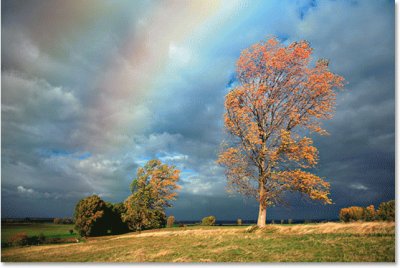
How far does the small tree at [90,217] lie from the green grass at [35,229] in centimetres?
112

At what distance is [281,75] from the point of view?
39.9 feet

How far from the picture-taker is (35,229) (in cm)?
1605

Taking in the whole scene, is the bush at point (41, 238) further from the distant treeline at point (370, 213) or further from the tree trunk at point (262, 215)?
the distant treeline at point (370, 213)

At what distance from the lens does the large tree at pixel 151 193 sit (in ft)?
65.5

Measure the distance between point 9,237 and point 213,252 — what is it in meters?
7.20

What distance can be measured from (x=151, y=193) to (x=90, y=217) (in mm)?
7359

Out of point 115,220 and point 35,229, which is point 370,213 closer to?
point 35,229

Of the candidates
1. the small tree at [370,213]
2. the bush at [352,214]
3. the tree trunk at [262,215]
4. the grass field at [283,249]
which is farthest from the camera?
the tree trunk at [262,215]

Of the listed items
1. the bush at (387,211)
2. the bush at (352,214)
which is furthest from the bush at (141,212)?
the bush at (387,211)

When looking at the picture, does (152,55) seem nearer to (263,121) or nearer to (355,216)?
(263,121)

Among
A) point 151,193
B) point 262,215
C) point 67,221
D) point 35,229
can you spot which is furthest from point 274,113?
point 67,221

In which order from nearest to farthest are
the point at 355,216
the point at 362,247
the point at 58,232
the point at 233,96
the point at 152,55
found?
the point at 362,247, the point at 355,216, the point at 152,55, the point at 233,96, the point at 58,232

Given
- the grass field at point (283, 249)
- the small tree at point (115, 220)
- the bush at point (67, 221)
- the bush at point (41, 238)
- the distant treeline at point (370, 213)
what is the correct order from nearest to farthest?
the grass field at point (283, 249), the distant treeline at point (370, 213), the bush at point (41, 238), the bush at point (67, 221), the small tree at point (115, 220)

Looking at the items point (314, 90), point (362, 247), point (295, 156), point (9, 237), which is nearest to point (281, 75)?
point (314, 90)
